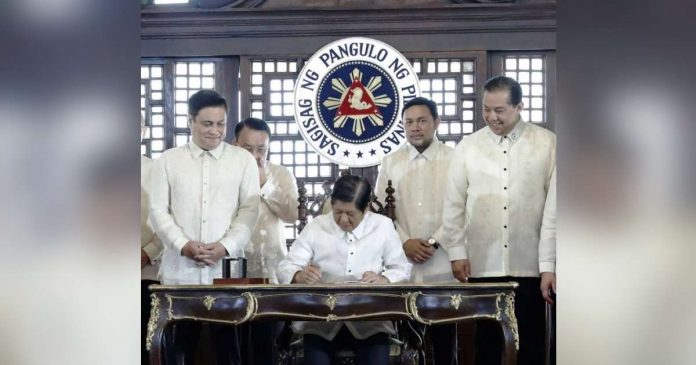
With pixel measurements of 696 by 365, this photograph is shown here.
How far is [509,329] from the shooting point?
2283 millimetres

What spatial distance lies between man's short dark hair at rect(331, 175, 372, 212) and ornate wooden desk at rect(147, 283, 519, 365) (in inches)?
11.0

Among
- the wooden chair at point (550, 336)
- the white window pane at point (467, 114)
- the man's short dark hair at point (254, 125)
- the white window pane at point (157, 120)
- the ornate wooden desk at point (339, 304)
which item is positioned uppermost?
the white window pane at point (467, 114)

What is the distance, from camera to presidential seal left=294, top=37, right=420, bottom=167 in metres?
3.63

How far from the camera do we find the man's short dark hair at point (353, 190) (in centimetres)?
246

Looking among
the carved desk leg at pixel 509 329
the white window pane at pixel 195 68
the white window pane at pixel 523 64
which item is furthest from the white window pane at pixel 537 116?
the carved desk leg at pixel 509 329

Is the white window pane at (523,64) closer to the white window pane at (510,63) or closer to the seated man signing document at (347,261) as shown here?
the white window pane at (510,63)

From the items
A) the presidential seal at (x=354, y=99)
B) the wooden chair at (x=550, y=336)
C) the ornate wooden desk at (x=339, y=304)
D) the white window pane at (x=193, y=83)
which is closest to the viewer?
the ornate wooden desk at (x=339, y=304)

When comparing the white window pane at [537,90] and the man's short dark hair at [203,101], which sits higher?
the white window pane at [537,90]

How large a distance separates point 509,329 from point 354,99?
1.57 metres

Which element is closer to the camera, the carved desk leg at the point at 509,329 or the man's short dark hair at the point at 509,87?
the carved desk leg at the point at 509,329

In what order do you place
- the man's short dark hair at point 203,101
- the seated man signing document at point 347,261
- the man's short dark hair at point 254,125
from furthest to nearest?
1. the man's short dark hair at point 254,125
2. the man's short dark hair at point 203,101
3. the seated man signing document at point 347,261

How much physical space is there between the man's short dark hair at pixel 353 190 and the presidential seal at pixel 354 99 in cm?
114
